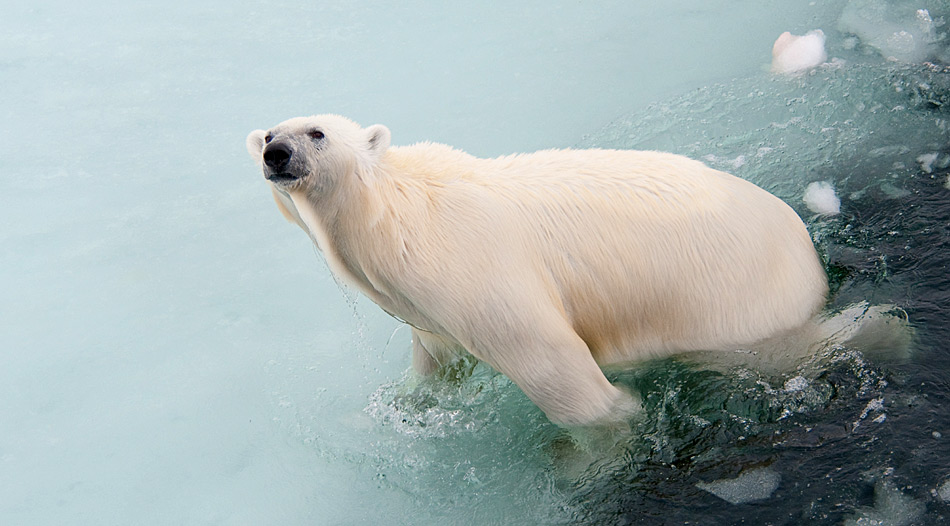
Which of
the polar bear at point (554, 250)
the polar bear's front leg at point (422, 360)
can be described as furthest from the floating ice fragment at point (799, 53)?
the polar bear's front leg at point (422, 360)

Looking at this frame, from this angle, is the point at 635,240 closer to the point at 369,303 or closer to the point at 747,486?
the point at 747,486

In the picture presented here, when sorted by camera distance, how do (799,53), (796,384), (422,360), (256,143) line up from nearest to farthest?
(256,143)
(796,384)
(422,360)
(799,53)

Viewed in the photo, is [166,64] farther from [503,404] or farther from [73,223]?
[503,404]

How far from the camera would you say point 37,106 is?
5.53 m

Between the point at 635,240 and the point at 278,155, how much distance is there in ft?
3.79

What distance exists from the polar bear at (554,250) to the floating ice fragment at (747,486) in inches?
14.8

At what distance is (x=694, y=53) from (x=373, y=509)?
12.3 ft

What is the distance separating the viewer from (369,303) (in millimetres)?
3908

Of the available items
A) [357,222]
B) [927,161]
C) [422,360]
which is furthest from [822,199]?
[357,222]

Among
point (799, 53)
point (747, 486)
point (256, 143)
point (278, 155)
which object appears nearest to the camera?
point (278, 155)

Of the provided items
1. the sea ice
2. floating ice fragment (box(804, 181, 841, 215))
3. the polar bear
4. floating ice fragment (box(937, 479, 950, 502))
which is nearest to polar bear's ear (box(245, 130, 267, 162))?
the polar bear

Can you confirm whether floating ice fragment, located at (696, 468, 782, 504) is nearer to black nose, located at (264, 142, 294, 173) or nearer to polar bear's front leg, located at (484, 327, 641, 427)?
polar bear's front leg, located at (484, 327, 641, 427)

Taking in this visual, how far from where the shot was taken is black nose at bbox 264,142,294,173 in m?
2.05

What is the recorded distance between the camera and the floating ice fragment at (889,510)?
2455 mm
